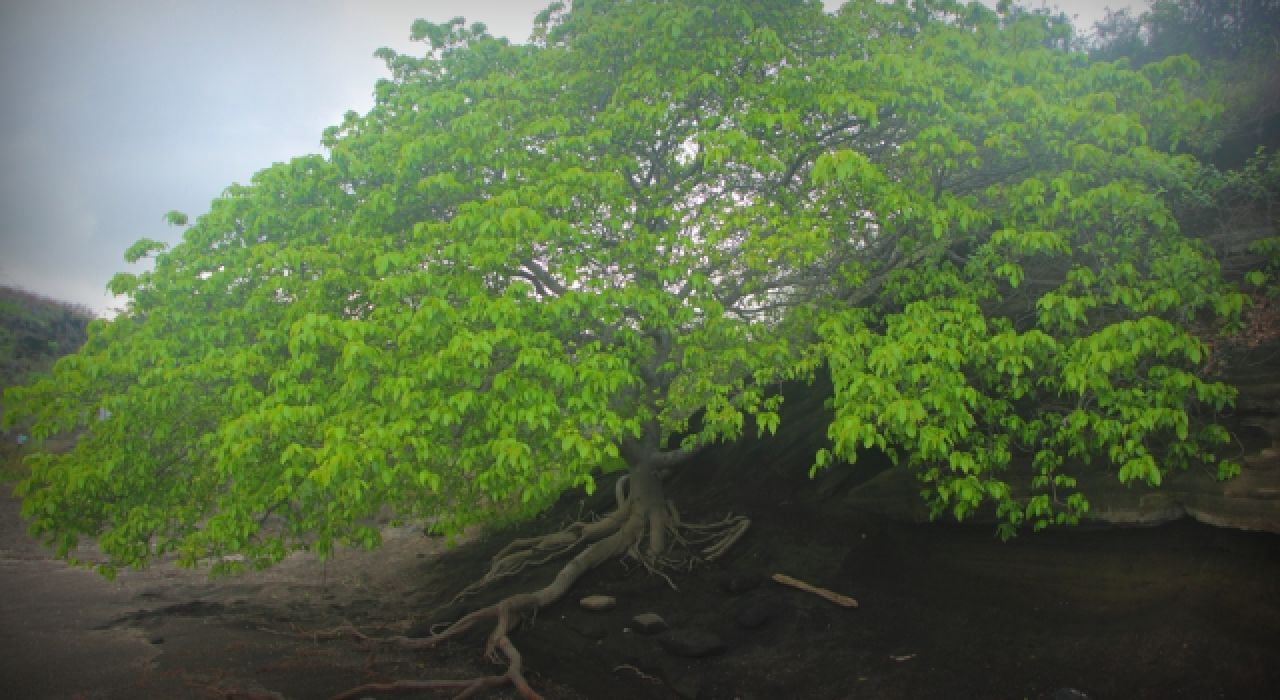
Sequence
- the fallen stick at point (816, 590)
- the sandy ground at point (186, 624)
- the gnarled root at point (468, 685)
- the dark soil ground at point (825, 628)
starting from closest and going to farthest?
1. the dark soil ground at point (825, 628)
2. the gnarled root at point (468, 685)
3. the sandy ground at point (186, 624)
4. the fallen stick at point (816, 590)

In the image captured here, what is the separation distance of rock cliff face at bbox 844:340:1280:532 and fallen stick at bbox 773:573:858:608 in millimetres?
3086

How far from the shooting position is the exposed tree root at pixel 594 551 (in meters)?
9.36

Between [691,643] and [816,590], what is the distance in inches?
78.7

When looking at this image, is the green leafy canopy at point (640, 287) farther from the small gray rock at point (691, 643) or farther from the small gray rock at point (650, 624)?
the small gray rock at point (691, 643)

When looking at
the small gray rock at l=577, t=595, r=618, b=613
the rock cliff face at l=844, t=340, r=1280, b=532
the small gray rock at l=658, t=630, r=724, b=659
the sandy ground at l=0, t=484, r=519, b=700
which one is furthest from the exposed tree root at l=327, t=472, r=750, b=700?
the rock cliff face at l=844, t=340, r=1280, b=532

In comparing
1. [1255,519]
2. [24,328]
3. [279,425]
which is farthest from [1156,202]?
[24,328]

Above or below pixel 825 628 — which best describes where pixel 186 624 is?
above

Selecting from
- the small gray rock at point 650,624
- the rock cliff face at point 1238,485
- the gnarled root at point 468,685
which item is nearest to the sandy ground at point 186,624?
the gnarled root at point 468,685

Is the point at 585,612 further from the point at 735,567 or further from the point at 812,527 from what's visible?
the point at 812,527

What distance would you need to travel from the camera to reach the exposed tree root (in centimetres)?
936

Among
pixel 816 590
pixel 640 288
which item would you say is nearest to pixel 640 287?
pixel 640 288

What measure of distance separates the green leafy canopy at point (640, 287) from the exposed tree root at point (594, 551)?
58.4 inches

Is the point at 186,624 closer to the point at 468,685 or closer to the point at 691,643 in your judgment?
the point at 468,685

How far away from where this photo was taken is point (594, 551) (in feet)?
38.1
